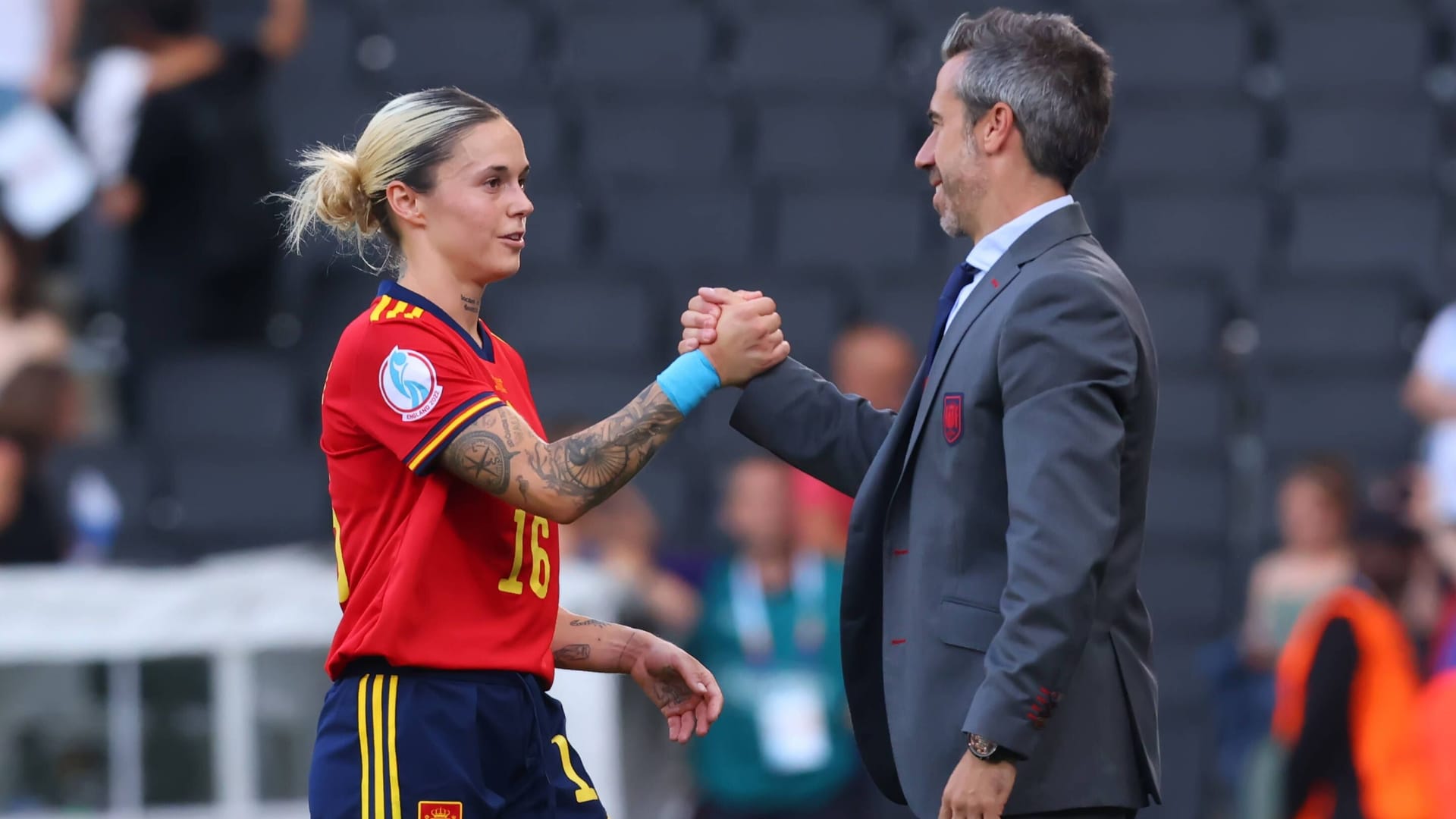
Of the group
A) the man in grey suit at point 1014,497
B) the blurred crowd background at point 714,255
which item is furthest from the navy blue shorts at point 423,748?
the blurred crowd background at point 714,255

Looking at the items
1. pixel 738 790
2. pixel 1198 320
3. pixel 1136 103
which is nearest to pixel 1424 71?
pixel 1136 103

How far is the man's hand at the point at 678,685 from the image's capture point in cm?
303

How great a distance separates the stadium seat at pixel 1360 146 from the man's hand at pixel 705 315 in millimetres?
4836

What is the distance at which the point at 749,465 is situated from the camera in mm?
5102

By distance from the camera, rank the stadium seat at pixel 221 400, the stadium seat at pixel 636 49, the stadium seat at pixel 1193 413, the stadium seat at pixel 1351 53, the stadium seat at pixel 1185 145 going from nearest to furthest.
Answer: the stadium seat at pixel 1193 413, the stadium seat at pixel 221 400, the stadium seat at pixel 1185 145, the stadium seat at pixel 1351 53, the stadium seat at pixel 636 49

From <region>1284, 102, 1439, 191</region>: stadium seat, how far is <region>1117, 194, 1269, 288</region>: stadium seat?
0.31m

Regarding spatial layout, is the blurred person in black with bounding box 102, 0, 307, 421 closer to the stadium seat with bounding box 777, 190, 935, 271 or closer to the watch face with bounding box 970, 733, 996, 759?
the stadium seat with bounding box 777, 190, 935, 271

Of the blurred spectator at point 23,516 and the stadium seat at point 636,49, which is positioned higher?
the stadium seat at point 636,49

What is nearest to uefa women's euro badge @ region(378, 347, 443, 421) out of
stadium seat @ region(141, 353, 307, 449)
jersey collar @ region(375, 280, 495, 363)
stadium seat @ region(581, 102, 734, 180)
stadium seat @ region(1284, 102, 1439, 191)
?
jersey collar @ region(375, 280, 495, 363)

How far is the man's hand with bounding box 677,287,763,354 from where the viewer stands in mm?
3000

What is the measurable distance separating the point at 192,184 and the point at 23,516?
5.23 feet

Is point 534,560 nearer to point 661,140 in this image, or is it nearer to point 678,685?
point 678,685

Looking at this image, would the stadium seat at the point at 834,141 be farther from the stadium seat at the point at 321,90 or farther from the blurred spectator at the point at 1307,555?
the blurred spectator at the point at 1307,555

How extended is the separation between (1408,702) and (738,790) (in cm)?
181
